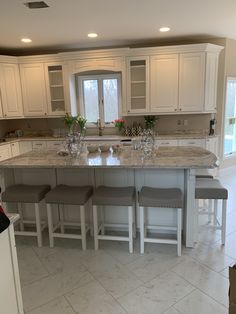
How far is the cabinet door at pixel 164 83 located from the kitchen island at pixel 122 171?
1872 mm

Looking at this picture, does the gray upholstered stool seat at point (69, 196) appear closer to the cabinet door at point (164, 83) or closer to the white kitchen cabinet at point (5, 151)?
the white kitchen cabinet at point (5, 151)

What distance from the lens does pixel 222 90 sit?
5.21 metres

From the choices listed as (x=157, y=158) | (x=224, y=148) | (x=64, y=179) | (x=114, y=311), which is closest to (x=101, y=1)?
(x=157, y=158)

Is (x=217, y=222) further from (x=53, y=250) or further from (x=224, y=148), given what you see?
(x=224, y=148)

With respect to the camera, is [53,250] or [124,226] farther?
[124,226]

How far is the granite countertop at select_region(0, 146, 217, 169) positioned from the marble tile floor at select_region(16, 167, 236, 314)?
0.93m

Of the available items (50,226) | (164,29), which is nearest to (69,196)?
(50,226)

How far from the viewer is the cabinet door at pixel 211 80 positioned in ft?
15.5

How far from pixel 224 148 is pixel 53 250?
4.30 metres

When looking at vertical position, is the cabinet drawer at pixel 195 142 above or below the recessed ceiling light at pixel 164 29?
below

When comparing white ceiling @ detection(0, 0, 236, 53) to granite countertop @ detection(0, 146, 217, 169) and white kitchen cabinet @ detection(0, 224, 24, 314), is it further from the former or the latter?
white kitchen cabinet @ detection(0, 224, 24, 314)

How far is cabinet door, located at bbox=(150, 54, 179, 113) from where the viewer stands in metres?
4.79

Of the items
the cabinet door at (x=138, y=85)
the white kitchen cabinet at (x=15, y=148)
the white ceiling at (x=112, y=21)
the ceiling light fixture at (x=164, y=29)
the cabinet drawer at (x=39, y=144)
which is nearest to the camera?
the white ceiling at (x=112, y=21)

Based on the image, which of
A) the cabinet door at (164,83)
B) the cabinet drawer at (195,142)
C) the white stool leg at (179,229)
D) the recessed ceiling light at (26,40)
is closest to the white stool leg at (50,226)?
the white stool leg at (179,229)
